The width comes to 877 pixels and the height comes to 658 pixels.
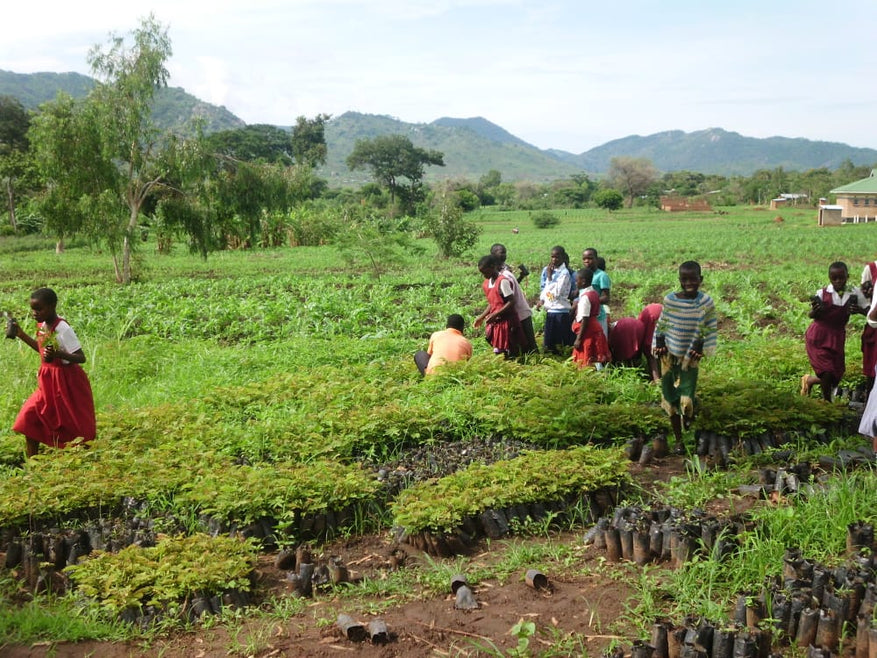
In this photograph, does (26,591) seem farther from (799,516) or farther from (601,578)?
(799,516)

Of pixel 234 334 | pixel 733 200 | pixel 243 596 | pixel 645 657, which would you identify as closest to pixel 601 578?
pixel 645 657

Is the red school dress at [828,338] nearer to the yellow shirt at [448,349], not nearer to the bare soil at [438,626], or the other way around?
the yellow shirt at [448,349]

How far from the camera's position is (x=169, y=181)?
21203 millimetres

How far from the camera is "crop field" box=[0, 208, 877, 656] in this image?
388 centimetres

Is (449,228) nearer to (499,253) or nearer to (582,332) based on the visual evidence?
(499,253)

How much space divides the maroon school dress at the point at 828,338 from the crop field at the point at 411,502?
0.44 metres

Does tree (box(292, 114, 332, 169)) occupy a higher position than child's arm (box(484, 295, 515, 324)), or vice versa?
tree (box(292, 114, 332, 169))

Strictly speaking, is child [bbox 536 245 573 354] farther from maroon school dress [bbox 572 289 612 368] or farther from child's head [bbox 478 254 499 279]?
child's head [bbox 478 254 499 279]

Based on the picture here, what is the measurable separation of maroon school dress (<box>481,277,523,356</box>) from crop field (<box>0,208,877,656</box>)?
19.0 inches

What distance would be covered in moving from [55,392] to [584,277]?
512 cm

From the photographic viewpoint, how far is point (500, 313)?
8.52m

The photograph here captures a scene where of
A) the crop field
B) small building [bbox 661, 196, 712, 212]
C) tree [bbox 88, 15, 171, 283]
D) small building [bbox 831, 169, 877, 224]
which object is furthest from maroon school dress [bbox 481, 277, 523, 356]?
small building [bbox 661, 196, 712, 212]

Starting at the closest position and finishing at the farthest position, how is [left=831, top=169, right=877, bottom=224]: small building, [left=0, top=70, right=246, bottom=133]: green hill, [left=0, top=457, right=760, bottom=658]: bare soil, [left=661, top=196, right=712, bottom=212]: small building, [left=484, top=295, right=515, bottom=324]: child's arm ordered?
[left=0, top=457, right=760, bottom=658]: bare soil
[left=484, top=295, right=515, bottom=324]: child's arm
[left=831, top=169, right=877, bottom=224]: small building
[left=661, top=196, right=712, bottom=212]: small building
[left=0, top=70, right=246, bottom=133]: green hill

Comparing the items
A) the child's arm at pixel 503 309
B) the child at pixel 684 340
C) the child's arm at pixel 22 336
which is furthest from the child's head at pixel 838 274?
the child's arm at pixel 22 336
